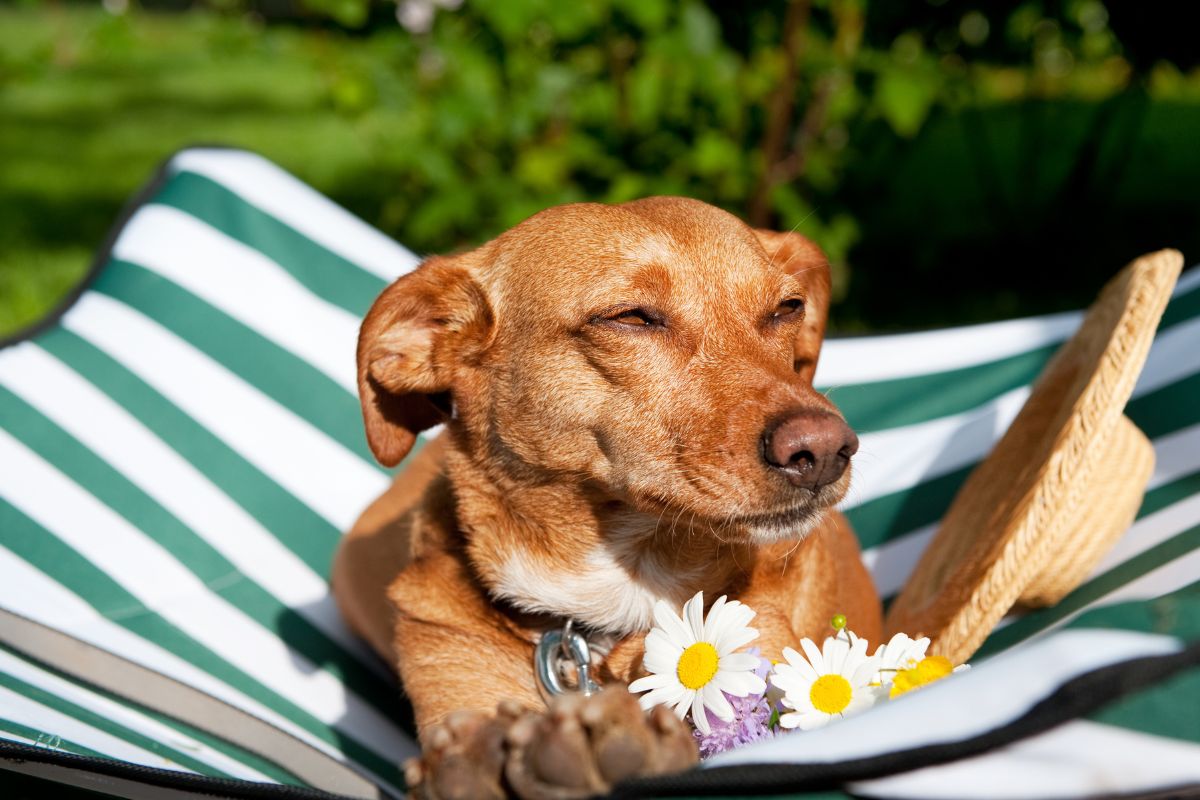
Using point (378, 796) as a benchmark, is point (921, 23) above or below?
above

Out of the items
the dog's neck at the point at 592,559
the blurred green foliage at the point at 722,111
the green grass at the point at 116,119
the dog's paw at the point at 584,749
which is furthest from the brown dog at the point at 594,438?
the green grass at the point at 116,119

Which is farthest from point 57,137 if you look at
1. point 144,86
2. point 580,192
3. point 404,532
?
point 404,532

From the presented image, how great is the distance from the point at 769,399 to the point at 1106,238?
279 inches

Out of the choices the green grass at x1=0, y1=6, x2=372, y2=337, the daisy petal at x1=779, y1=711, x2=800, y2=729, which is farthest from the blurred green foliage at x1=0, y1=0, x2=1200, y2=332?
the daisy petal at x1=779, y1=711, x2=800, y2=729

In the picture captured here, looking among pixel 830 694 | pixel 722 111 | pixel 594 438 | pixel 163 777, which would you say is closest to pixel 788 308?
pixel 594 438

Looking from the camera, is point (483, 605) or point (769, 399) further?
point (483, 605)

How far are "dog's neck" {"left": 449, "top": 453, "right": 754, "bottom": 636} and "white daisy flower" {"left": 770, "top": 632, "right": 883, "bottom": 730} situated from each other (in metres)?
0.51

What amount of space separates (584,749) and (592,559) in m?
0.94

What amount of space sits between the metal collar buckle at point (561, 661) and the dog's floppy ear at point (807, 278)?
928 millimetres

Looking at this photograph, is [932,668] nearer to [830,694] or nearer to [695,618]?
[830,694]

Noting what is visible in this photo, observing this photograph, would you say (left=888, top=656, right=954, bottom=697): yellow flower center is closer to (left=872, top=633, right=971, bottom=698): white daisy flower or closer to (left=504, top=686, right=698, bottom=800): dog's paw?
(left=872, top=633, right=971, bottom=698): white daisy flower

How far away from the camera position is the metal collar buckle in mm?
2621

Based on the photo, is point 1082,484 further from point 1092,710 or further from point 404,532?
point 404,532

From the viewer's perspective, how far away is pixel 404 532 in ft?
11.1
